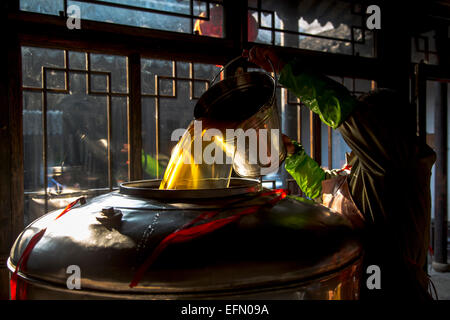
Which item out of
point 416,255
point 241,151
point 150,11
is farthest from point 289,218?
point 150,11

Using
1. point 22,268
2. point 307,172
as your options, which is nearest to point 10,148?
point 22,268

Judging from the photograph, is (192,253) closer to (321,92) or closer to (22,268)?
(22,268)

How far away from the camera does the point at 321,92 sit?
1.76 meters

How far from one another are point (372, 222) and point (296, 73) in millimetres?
881

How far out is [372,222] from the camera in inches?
72.1

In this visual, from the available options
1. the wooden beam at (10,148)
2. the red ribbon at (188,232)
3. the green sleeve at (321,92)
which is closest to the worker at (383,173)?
the green sleeve at (321,92)

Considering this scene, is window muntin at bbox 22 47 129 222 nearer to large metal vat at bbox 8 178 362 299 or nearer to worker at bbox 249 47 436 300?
large metal vat at bbox 8 178 362 299

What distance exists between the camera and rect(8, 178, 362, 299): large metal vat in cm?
117

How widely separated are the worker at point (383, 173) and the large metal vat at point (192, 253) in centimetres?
33

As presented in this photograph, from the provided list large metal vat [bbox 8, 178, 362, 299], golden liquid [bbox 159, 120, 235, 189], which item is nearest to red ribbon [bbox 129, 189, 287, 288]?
large metal vat [bbox 8, 178, 362, 299]

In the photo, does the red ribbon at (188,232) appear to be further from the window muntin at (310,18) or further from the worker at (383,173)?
the window muntin at (310,18)

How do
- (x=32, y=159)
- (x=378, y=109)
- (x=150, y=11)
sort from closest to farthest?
(x=378, y=109) < (x=150, y=11) < (x=32, y=159)

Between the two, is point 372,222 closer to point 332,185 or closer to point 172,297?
point 332,185

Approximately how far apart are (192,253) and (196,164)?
0.64 metres
